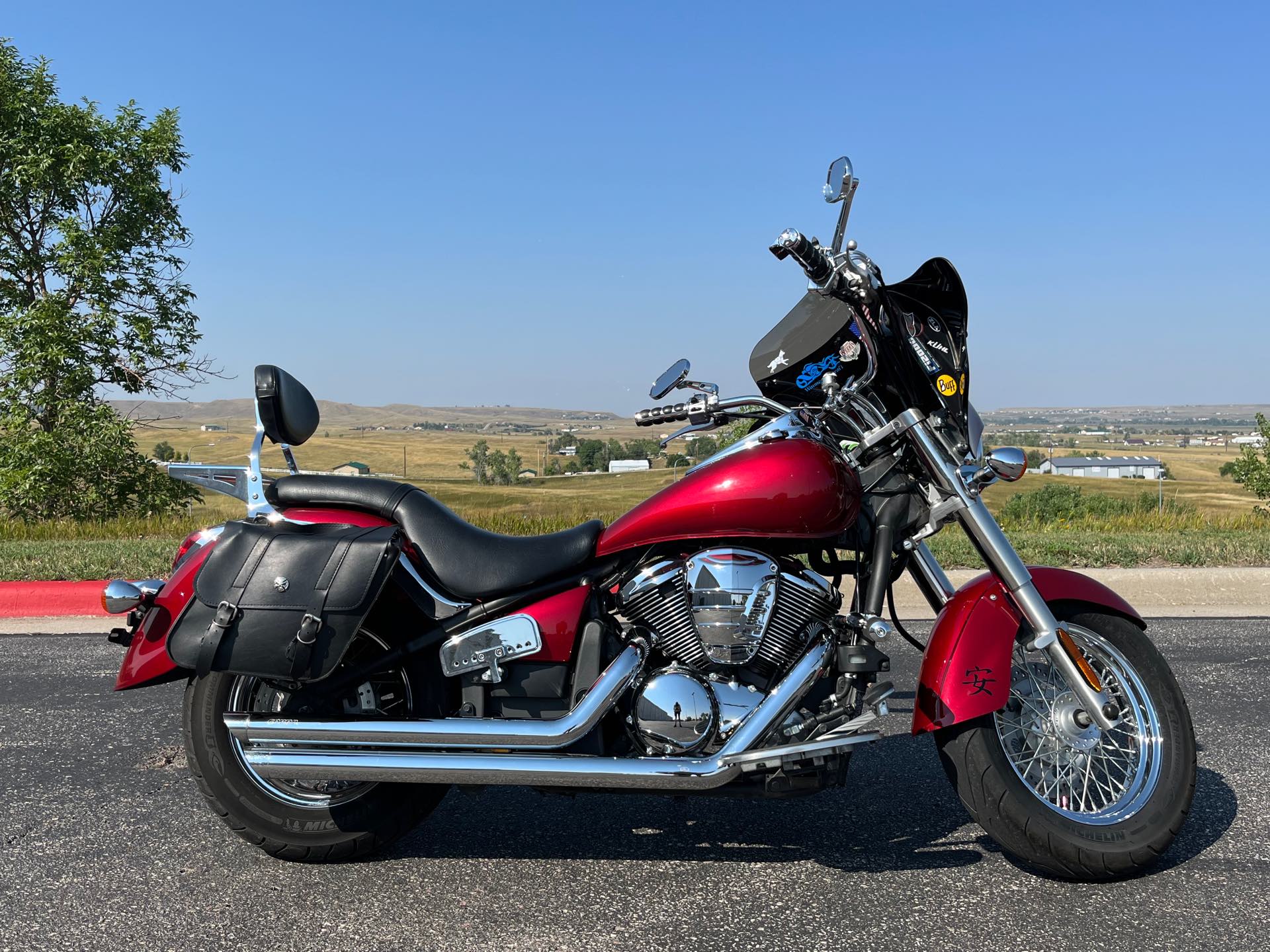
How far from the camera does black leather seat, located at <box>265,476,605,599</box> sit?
3059 millimetres

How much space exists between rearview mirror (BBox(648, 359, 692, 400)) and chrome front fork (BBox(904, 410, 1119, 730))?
69cm

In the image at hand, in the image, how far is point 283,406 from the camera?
3.06 meters

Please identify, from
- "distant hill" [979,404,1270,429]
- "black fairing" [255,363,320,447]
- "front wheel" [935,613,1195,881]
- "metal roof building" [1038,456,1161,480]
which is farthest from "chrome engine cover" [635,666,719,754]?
"distant hill" [979,404,1270,429]

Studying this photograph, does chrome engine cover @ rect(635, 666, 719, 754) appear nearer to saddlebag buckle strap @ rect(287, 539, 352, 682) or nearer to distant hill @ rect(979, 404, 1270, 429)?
saddlebag buckle strap @ rect(287, 539, 352, 682)

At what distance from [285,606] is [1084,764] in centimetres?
243

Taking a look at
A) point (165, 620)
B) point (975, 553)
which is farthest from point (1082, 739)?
point (975, 553)

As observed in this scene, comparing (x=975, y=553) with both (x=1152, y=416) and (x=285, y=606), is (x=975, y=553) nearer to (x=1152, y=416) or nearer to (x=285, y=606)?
(x=285, y=606)

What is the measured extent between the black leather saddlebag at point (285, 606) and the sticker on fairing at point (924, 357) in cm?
163

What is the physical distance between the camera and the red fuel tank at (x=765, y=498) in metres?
2.86

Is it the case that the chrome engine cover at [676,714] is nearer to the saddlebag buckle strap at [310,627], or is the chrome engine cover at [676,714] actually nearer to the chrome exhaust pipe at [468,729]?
the chrome exhaust pipe at [468,729]

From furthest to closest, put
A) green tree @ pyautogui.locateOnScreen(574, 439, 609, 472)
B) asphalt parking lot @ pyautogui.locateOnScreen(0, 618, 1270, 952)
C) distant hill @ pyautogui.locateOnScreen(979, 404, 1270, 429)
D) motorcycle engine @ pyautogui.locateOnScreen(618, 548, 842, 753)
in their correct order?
distant hill @ pyautogui.locateOnScreen(979, 404, 1270, 429), green tree @ pyautogui.locateOnScreen(574, 439, 609, 472), motorcycle engine @ pyautogui.locateOnScreen(618, 548, 842, 753), asphalt parking lot @ pyautogui.locateOnScreen(0, 618, 1270, 952)

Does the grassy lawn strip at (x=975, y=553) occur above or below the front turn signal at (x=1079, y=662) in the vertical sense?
below

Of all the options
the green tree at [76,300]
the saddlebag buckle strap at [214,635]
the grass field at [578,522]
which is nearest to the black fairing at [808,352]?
the grass field at [578,522]

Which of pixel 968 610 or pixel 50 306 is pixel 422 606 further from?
pixel 50 306
